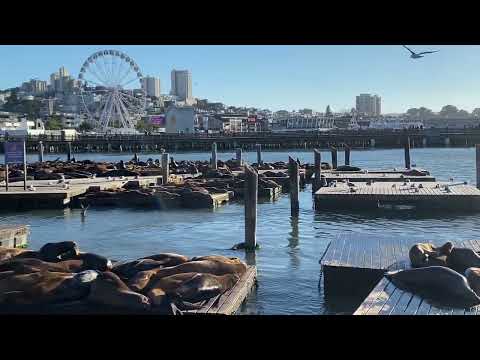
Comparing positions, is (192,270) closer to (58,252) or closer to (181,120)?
(58,252)

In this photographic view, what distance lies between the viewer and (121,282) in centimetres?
614

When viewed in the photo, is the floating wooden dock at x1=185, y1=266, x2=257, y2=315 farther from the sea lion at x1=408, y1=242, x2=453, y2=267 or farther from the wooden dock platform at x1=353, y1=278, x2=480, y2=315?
the sea lion at x1=408, y1=242, x2=453, y2=267

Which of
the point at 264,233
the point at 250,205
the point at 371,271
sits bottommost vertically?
the point at 264,233

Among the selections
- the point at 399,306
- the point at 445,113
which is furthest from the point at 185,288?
the point at 445,113

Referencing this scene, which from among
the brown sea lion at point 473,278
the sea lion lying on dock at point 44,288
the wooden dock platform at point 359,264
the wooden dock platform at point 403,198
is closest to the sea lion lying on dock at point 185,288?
the sea lion lying on dock at point 44,288

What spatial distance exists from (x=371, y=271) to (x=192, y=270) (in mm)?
2188

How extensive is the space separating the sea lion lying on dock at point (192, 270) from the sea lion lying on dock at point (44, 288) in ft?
1.56

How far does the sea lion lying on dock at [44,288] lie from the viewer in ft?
20.0

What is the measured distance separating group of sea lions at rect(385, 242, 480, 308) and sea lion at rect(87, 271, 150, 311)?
261 cm

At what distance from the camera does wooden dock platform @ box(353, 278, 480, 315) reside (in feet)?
17.8

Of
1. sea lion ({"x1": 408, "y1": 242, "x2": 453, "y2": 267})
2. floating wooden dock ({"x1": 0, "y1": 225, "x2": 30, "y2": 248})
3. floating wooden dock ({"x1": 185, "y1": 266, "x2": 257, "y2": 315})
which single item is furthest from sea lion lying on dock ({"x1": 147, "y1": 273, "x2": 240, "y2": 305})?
floating wooden dock ({"x1": 0, "y1": 225, "x2": 30, "y2": 248})
